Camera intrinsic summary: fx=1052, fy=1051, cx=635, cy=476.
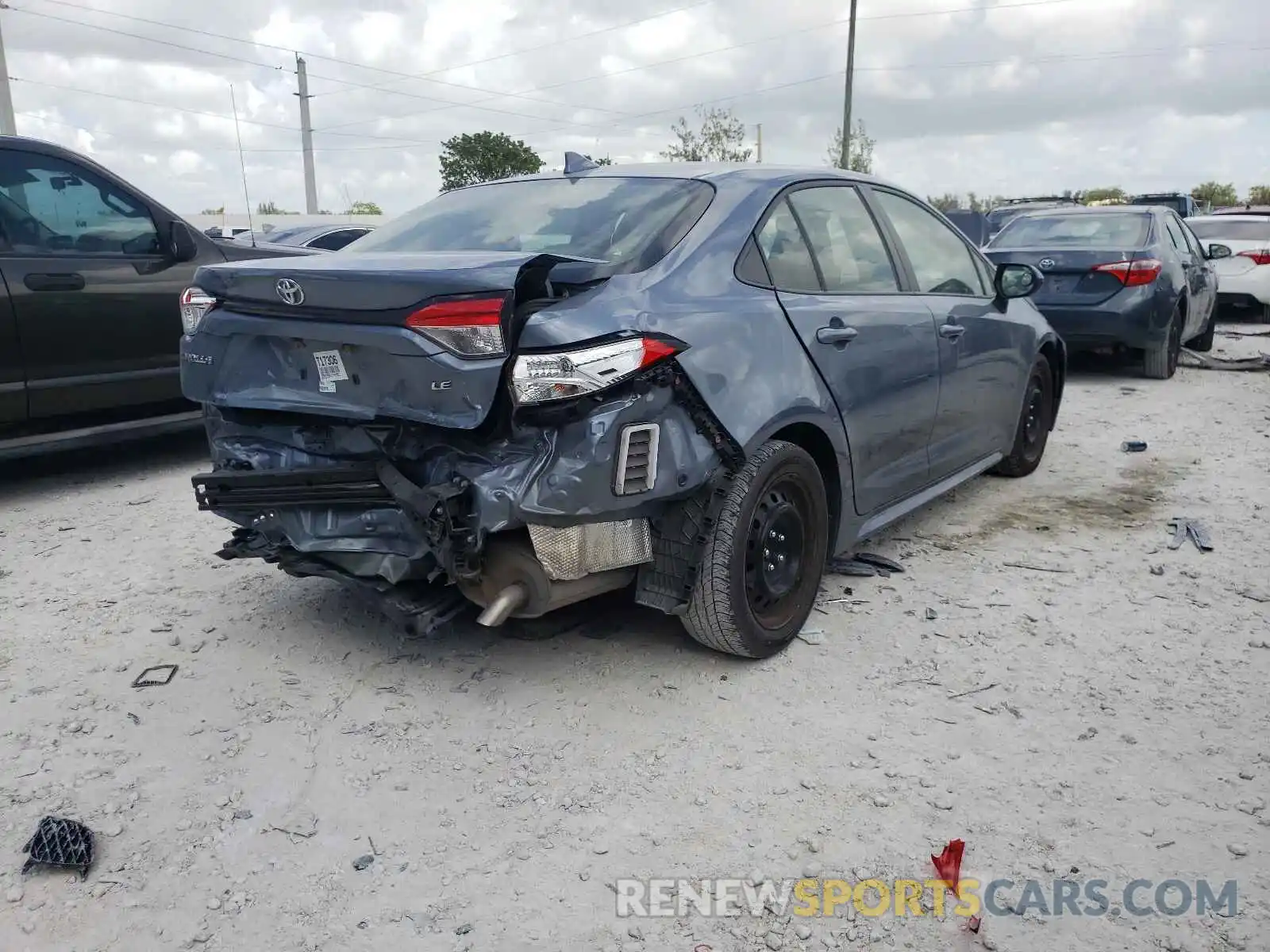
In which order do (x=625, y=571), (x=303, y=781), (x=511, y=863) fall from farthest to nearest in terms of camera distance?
(x=625, y=571) < (x=303, y=781) < (x=511, y=863)

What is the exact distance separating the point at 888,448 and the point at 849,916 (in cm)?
215

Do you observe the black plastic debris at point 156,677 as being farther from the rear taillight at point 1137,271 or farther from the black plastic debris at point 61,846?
the rear taillight at point 1137,271

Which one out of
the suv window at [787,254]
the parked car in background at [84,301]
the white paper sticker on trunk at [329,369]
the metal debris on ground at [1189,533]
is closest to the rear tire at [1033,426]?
the metal debris on ground at [1189,533]

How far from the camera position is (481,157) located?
35.6 metres

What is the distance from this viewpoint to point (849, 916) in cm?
239

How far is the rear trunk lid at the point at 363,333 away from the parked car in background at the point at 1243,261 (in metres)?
12.8

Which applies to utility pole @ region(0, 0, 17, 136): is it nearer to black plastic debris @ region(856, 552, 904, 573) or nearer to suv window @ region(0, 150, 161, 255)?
suv window @ region(0, 150, 161, 255)

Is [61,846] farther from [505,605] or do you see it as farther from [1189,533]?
[1189,533]

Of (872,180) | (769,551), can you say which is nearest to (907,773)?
(769,551)

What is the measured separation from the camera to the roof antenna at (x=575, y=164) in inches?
163

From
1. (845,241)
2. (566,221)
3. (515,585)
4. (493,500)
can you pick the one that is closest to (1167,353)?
(845,241)

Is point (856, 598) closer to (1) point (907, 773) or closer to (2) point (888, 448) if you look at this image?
(2) point (888, 448)

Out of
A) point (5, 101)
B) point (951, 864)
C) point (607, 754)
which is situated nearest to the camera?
point (951, 864)

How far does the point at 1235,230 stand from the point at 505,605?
541 inches
